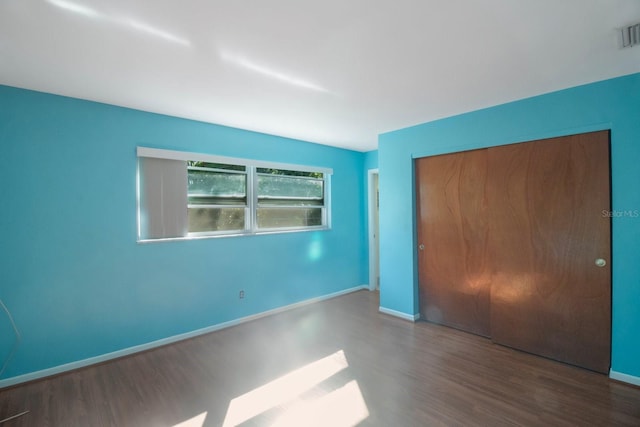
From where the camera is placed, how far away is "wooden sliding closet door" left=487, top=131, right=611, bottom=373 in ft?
8.39

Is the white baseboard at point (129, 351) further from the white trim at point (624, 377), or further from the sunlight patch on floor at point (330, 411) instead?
the white trim at point (624, 377)

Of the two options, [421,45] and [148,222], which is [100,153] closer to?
[148,222]

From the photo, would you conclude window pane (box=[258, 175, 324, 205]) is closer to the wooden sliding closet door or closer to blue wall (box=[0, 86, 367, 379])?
blue wall (box=[0, 86, 367, 379])

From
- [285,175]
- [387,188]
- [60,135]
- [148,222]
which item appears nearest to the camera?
[60,135]

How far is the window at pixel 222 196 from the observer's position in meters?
A: 3.19

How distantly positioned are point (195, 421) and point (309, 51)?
2715 mm

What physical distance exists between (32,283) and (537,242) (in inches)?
187

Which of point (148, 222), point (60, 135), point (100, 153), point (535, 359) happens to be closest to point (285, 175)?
point (148, 222)

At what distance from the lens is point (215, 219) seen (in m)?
3.72

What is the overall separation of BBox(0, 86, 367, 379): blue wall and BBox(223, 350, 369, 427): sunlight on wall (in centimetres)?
149

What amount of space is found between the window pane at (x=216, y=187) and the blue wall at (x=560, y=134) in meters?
2.11

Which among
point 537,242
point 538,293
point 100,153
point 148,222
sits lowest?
point 538,293

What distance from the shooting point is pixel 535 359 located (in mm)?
2830

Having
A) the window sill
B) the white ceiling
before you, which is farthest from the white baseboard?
the white ceiling
